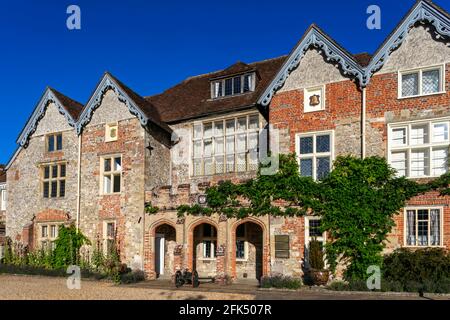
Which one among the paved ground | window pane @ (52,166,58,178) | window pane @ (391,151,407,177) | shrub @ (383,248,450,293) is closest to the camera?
shrub @ (383,248,450,293)

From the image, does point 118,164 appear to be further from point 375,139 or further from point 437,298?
point 437,298

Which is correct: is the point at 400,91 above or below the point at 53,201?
above

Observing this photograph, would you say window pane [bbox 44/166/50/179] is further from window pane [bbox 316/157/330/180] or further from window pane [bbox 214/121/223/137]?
window pane [bbox 316/157/330/180]

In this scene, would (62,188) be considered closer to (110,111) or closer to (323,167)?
(110,111)

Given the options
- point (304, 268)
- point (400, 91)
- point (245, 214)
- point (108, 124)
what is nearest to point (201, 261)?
point (245, 214)

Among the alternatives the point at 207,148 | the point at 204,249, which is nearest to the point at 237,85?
the point at 207,148

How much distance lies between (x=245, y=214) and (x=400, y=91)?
7.80m

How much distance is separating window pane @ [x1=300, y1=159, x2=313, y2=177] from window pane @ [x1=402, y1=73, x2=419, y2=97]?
447 cm

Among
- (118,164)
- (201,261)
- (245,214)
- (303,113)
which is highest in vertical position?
(303,113)

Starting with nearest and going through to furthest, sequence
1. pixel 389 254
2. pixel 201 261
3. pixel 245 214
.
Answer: pixel 389 254 → pixel 245 214 → pixel 201 261

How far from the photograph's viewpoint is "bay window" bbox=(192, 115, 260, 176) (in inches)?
866

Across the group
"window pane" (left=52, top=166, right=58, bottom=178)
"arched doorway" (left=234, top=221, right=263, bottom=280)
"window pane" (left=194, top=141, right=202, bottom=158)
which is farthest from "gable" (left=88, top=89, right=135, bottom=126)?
"arched doorway" (left=234, top=221, right=263, bottom=280)

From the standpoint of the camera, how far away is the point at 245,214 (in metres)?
19.8

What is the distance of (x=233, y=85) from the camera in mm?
23750
